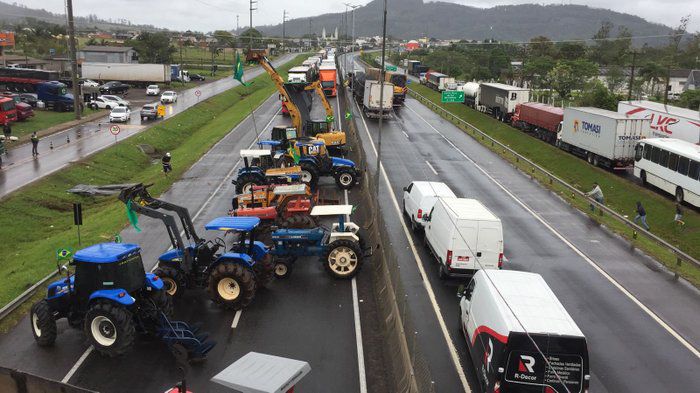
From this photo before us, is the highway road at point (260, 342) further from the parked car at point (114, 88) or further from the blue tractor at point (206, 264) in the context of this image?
the parked car at point (114, 88)

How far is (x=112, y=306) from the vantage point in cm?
1282

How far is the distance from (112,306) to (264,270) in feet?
17.7

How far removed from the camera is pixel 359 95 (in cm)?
7156

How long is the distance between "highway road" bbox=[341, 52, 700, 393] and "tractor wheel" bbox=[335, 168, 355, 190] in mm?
1975

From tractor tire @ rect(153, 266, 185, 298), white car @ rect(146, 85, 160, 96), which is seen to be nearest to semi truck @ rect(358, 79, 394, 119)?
white car @ rect(146, 85, 160, 96)

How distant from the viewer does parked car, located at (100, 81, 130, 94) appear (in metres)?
71.6

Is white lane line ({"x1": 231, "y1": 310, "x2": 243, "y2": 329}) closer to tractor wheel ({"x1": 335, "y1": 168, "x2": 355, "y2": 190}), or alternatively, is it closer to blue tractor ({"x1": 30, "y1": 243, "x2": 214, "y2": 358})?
blue tractor ({"x1": 30, "y1": 243, "x2": 214, "y2": 358})

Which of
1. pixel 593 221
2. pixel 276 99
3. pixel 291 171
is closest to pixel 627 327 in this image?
pixel 593 221

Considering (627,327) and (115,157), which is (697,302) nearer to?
(627,327)

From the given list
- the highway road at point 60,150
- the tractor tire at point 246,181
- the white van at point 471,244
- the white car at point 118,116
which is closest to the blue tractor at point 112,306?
the white van at point 471,244

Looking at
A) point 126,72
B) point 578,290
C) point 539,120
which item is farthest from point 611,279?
point 126,72

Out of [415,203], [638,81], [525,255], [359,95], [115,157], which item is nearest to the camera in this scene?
[525,255]

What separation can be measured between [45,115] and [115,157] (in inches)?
770

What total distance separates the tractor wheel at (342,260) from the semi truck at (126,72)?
69550mm
